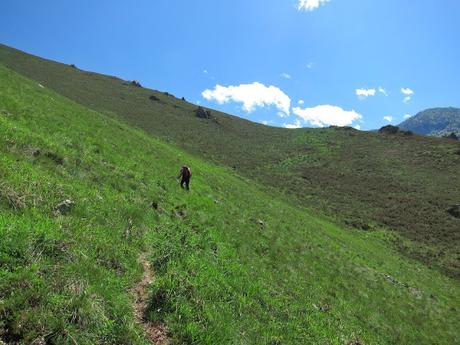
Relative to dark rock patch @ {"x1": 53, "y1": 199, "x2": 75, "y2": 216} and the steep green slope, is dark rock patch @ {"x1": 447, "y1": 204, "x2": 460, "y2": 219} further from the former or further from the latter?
dark rock patch @ {"x1": 53, "y1": 199, "x2": 75, "y2": 216}

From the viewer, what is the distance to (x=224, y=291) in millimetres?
11297

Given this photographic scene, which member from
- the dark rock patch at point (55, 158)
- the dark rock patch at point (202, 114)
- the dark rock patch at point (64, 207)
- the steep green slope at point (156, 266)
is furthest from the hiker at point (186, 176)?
the dark rock patch at point (202, 114)

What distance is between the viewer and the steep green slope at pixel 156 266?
7.16m

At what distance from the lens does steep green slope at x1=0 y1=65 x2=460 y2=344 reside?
7156 mm

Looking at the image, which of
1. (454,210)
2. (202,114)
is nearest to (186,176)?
(454,210)

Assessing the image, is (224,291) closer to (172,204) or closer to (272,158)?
Answer: (172,204)

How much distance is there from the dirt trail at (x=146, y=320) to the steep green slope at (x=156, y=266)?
0.59ft

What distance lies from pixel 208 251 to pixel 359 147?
81.0 meters

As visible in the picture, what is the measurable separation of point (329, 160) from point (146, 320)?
73.9 metres

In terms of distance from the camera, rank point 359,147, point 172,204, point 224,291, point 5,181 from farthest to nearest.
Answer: point 359,147 < point 172,204 < point 224,291 < point 5,181

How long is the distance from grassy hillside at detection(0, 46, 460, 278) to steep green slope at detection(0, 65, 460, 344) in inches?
885

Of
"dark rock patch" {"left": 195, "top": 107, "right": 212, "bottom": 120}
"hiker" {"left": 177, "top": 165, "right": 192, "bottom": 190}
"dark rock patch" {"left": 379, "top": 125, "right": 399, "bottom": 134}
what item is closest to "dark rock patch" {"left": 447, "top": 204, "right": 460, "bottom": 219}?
"hiker" {"left": 177, "top": 165, "right": 192, "bottom": 190}

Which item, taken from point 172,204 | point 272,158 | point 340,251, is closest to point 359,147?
point 272,158

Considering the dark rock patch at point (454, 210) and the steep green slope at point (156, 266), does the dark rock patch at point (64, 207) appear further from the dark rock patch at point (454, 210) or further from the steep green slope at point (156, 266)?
the dark rock patch at point (454, 210)
